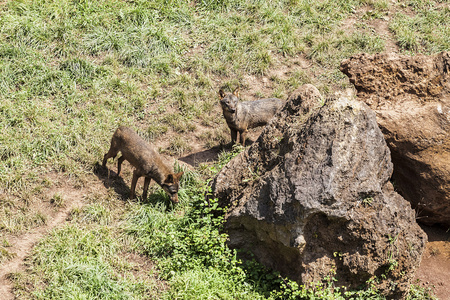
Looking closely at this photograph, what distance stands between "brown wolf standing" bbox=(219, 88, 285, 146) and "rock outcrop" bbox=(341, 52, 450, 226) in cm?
225

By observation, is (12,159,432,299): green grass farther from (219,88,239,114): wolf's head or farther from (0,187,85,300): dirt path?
(219,88,239,114): wolf's head

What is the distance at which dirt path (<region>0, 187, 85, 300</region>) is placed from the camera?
23.3 ft

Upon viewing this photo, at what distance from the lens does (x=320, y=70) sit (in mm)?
12070

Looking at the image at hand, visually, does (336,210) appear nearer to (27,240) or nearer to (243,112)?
(243,112)

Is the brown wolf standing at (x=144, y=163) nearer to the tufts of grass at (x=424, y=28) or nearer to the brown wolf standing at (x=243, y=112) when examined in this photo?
the brown wolf standing at (x=243, y=112)

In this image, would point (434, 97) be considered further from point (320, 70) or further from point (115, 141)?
point (115, 141)

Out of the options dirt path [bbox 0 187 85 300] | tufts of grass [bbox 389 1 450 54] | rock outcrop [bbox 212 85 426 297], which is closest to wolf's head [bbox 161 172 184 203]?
dirt path [bbox 0 187 85 300]

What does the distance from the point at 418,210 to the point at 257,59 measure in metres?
5.61

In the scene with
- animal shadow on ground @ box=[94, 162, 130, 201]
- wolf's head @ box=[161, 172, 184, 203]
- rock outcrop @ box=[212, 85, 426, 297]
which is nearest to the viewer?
rock outcrop @ box=[212, 85, 426, 297]

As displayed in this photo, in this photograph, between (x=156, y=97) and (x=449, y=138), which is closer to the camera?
(x=449, y=138)

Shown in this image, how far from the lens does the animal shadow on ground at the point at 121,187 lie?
8.83 m

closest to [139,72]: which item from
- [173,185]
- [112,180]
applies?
[112,180]

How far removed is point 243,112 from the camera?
10367 mm

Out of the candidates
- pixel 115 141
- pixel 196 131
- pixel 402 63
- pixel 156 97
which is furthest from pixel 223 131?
pixel 402 63
